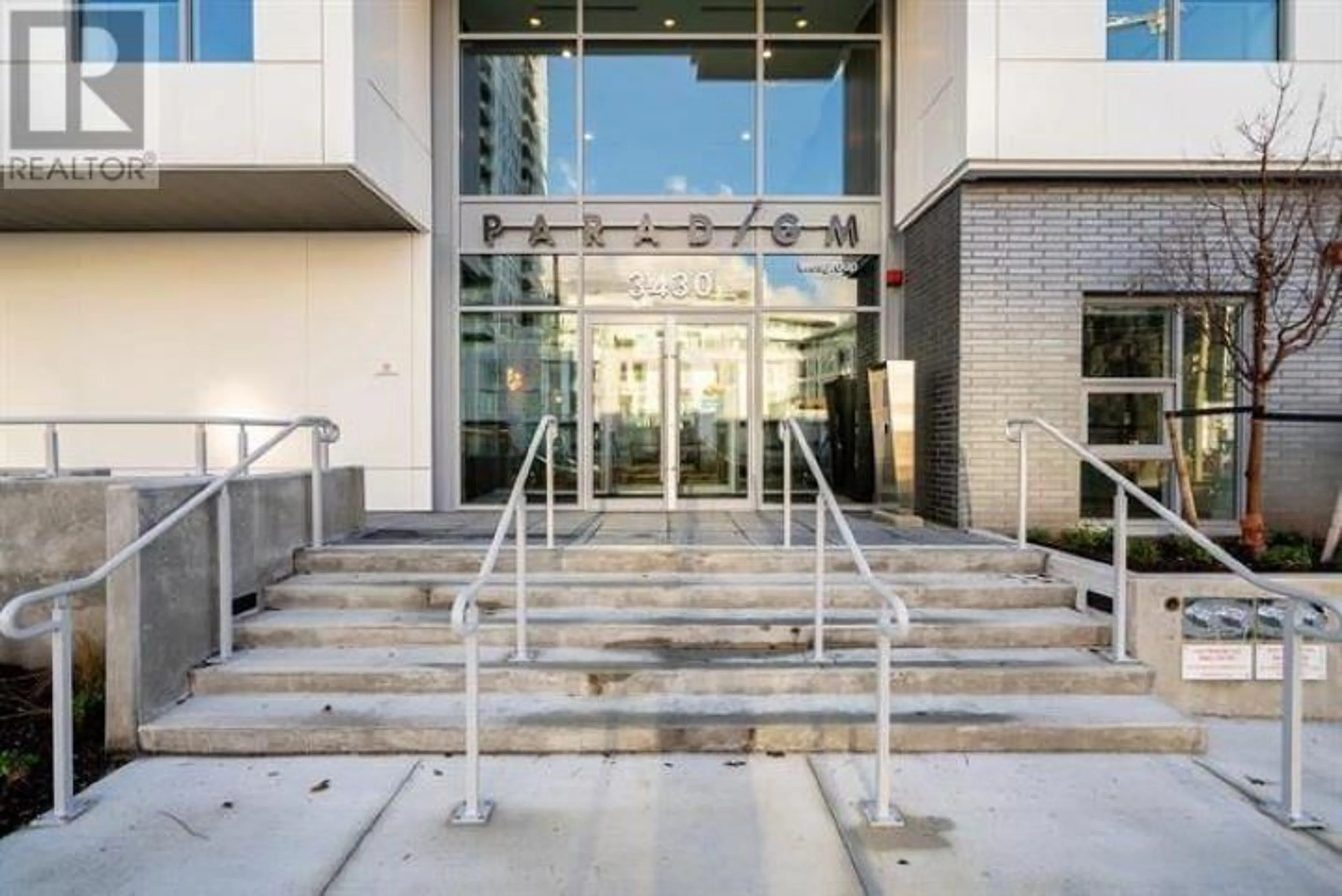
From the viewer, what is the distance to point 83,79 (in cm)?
805

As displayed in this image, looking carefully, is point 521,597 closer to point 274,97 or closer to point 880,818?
point 880,818

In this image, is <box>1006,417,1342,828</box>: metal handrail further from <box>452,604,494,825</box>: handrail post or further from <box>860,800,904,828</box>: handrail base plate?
<box>452,604,494,825</box>: handrail post

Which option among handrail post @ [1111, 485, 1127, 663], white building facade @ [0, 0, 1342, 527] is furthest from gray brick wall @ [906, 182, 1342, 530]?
handrail post @ [1111, 485, 1127, 663]

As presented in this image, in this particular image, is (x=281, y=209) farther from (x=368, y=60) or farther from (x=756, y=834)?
(x=756, y=834)

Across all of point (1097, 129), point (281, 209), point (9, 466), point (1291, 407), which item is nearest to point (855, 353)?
point (1097, 129)

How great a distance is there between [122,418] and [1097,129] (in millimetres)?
9230

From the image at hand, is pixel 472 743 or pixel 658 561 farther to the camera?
pixel 658 561

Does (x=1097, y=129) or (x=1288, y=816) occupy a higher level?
(x=1097, y=129)

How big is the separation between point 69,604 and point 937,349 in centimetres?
817

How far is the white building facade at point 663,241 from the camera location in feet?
27.1

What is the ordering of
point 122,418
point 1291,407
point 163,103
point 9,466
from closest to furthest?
point 122,418 < point 163,103 < point 1291,407 < point 9,466

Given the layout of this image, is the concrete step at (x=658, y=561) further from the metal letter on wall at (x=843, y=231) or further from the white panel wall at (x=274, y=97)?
the metal letter on wall at (x=843, y=231)

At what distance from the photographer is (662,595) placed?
5996mm

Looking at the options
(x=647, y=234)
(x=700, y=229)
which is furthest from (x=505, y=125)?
(x=700, y=229)
